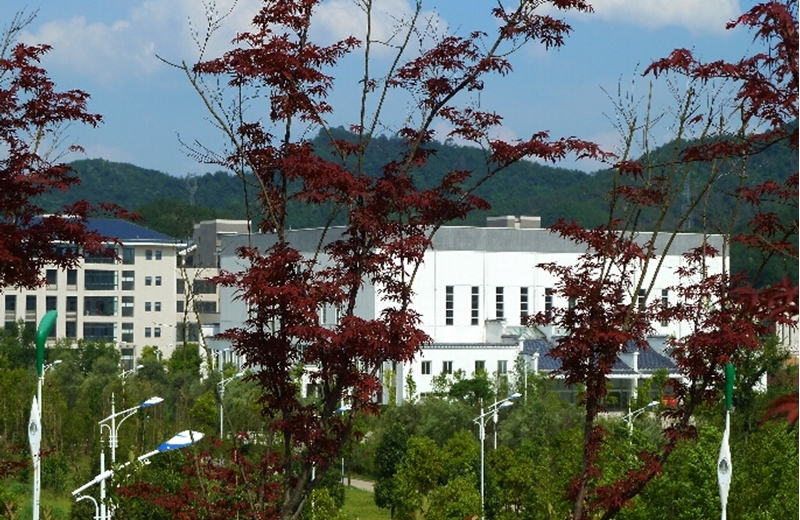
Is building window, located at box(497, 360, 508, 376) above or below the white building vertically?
below

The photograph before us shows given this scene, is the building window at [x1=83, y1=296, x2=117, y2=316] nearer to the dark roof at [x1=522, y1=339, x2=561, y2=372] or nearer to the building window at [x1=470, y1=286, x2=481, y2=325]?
the building window at [x1=470, y1=286, x2=481, y2=325]

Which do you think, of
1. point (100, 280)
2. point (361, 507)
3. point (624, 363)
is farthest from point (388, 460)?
point (100, 280)

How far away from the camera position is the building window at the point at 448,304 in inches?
1647

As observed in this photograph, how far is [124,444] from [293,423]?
16.7m

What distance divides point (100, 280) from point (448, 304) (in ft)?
70.9

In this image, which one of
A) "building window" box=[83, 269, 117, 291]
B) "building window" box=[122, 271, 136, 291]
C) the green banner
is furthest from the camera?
"building window" box=[122, 271, 136, 291]

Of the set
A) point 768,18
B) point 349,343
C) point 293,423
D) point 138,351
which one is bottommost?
point 138,351

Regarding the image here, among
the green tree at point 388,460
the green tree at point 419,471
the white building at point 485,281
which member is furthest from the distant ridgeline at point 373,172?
the green tree at point 419,471

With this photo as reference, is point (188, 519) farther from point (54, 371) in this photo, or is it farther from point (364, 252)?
point (54, 371)

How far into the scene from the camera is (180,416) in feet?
90.9

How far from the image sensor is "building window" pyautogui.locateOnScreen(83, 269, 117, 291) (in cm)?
5603

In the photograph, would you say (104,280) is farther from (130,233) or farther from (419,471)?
(419,471)

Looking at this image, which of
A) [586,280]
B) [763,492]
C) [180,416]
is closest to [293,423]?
[586,280]

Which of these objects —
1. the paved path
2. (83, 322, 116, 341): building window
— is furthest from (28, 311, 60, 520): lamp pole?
(83, 322, 116, 341): building window
